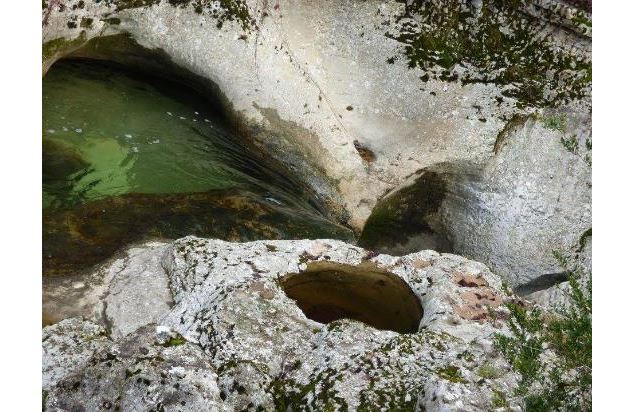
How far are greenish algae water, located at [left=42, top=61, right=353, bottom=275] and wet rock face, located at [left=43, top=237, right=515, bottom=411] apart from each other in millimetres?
1074

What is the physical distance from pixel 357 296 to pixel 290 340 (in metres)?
2.17

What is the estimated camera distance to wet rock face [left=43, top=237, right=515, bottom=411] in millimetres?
6426

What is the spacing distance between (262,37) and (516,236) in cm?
580

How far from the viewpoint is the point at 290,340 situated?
26.2 ft

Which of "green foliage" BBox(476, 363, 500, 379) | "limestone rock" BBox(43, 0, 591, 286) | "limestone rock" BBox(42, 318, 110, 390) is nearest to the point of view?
"green foliage" BBox(476, 363, 500, 379)

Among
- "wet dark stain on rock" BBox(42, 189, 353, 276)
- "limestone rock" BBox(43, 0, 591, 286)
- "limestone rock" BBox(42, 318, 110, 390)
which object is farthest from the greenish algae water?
"limestone rock" BBox(42, 318, 110, 390)

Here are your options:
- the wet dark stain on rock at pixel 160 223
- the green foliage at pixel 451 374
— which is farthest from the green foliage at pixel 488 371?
the wet dark stain on rock at pixel 160 223

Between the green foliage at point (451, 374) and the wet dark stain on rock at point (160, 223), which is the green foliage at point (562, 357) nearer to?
the green foliage at point (451, 374)

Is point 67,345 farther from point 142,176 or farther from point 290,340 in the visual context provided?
point 142,176

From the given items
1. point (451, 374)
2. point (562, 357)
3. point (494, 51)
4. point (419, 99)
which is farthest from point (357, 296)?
point (494, 51)

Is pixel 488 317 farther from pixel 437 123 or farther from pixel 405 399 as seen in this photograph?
pixel 437 123

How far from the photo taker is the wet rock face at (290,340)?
6.43 meters

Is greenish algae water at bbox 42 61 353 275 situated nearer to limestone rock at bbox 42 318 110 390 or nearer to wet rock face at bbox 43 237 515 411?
wet rock face at bbox 43 237 515 411

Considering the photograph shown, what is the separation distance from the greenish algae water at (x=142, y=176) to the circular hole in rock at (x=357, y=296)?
1784 millimetres
